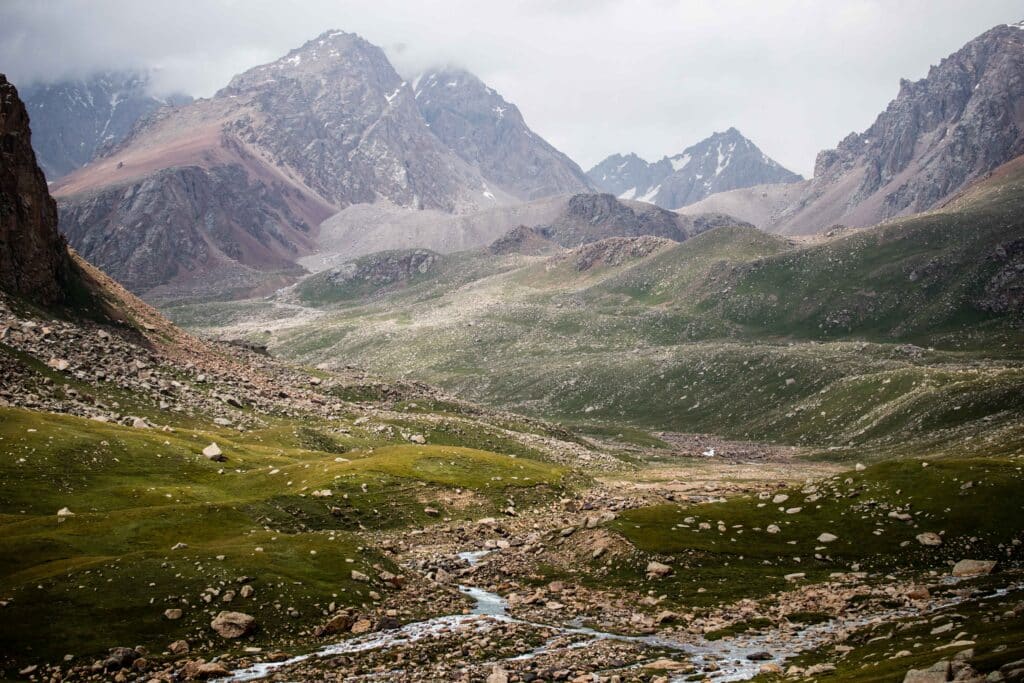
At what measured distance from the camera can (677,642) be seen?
1743 inches

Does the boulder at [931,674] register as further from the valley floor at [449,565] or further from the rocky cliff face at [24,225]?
the rocky cliff face at [24,225]

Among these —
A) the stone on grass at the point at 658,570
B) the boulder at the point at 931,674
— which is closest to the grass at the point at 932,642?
the boulder at the point at 931,674

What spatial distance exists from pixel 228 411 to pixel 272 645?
7184cm

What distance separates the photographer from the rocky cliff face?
10862cm

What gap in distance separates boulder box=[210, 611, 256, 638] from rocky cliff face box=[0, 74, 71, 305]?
264ft

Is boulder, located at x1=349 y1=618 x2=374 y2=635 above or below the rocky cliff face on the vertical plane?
below

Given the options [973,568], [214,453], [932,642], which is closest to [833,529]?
[973,568]

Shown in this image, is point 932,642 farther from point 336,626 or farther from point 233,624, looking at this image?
point 233,624

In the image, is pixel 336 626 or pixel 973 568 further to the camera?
pixel 973 568

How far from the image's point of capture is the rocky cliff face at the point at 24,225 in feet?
356

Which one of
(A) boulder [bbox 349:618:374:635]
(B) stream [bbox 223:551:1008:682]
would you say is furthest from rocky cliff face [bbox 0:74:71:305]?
(B) stream [bbox 223:551:1008:682]

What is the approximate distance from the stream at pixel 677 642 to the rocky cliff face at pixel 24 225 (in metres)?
86.1

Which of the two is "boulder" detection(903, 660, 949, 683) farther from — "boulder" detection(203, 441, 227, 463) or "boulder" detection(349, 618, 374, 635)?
"boulder" detection(203, 441, 227, 463)

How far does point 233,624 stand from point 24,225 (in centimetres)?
9271
